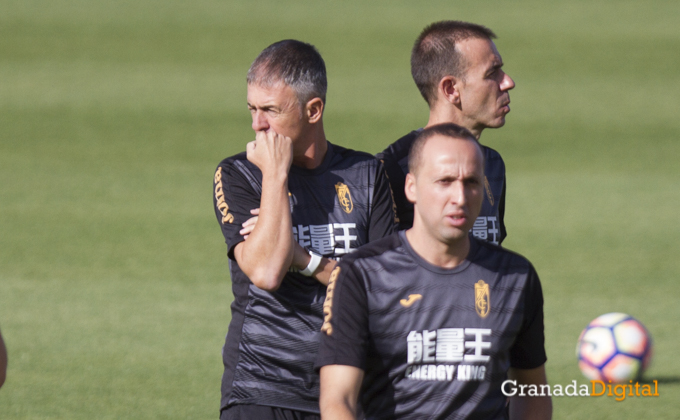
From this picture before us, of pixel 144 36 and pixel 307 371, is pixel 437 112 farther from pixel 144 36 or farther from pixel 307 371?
pixel 144 36

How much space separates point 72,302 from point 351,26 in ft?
49.1

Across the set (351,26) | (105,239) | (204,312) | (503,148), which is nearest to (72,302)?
(204,312)

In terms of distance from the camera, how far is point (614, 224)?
12422 millimetres

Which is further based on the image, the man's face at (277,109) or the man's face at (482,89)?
the man's face at (482,89)

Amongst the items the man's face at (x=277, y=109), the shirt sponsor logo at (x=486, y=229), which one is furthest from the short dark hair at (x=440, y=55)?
the man's face at (x=277, y=109)

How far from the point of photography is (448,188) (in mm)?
3270

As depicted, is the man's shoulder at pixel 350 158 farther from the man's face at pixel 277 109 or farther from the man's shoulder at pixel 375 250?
the man's shoulder at pixel 375 250

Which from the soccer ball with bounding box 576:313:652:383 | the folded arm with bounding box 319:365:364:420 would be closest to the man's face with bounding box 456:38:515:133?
the folded arm with bounding box 319:365:364:420

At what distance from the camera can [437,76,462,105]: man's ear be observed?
461 centimetres

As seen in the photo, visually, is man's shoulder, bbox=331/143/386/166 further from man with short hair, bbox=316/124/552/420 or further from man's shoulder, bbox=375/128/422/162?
man with short hair, bbox=316/124/552/420

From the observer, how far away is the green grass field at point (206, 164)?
7922 millimetres

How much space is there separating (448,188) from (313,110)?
2.66 feet

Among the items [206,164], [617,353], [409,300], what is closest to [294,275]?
[409,300]

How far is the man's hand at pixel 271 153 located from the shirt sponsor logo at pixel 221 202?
19 cm
